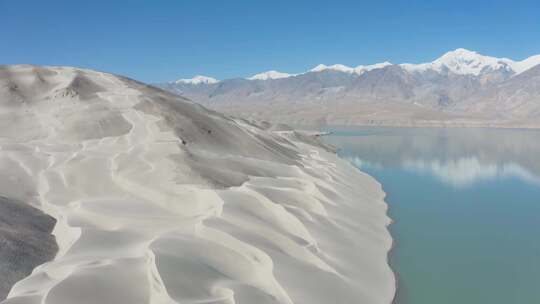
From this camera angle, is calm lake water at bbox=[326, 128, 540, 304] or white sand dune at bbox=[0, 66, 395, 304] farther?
calm lake water at bbox=[326, 128, 540, 304]

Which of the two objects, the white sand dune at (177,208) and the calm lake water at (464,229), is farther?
the calm lake water at (464,229)

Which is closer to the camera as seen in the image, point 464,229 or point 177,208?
point 177,208

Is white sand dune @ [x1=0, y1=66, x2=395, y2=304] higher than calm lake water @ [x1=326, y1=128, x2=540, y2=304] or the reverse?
higher

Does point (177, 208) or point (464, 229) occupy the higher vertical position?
point (177, 208)

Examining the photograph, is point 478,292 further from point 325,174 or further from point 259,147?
point 259,147

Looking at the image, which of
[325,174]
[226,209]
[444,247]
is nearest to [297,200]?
[226,209]
